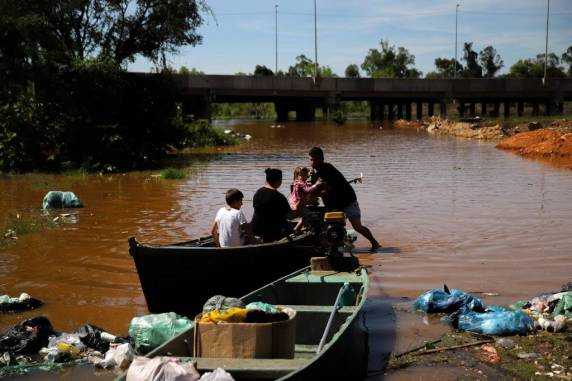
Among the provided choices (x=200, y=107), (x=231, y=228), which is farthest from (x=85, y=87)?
(x=200, y=107)

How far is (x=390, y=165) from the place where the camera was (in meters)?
27.7

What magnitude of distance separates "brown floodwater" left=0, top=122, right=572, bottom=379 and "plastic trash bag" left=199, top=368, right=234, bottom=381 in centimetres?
257

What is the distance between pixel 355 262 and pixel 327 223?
746 mm

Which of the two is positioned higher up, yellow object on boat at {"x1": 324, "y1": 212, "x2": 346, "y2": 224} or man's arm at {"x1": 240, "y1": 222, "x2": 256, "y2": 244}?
yellow object on boat at {"x1": 324, "y1": 212, "x2": 346, "y2": 224}

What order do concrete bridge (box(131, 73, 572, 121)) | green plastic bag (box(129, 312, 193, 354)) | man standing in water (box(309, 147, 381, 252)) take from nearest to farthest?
1. green plastic bag (box(129, 312, 193, 354))
2. man standing in water (box(309, 147, 381, 252))
3. concrete bridge (box(131, 73, 572, 121))

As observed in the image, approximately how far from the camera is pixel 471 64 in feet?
443

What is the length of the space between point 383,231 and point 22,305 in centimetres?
767

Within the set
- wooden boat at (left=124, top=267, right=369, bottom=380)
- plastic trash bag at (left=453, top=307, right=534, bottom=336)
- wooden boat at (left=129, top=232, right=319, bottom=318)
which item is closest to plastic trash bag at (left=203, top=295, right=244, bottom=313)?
wooden boat at (left=124, top=267, right=369, bottom=380)

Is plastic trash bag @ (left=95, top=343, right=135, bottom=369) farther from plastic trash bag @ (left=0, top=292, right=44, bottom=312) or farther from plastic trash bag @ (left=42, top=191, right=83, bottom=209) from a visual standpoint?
plastic trash bag @ (left=42, top=191, right=83, bottom=209)

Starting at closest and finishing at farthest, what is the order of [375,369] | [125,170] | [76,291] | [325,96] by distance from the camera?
[375,369]
[76,291]
[125,170]
[325,96]

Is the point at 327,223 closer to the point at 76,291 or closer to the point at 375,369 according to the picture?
the point at 375,369

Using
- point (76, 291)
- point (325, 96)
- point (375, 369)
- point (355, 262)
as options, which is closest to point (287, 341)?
point (375, 369)

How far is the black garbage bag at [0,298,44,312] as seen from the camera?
9.07 m

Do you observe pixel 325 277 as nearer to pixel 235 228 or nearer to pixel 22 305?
pixel 235 228
